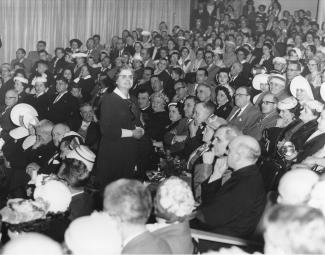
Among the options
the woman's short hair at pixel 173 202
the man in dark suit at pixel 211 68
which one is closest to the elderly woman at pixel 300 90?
the man in dark suit at pixel 211 68

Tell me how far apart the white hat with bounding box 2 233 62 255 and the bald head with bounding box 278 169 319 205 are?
47.4 inches

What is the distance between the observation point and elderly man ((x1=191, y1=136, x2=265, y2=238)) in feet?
10.3

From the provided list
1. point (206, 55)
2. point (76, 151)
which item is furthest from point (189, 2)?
point (76, 151)

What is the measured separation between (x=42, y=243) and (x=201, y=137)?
3.58 metres

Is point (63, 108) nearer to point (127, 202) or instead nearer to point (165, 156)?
point (165, 156)

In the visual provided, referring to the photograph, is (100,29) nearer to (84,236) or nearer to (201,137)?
(201,137)

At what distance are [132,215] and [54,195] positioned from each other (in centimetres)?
83

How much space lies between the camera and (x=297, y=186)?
8.41 ft

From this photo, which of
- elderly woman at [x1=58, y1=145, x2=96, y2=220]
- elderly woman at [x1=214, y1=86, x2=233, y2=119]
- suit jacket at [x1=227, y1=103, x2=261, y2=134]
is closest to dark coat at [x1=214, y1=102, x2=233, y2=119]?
elderly woman at [x1=214, y1=86, x2=233, y2=119]

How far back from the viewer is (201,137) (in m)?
5.34

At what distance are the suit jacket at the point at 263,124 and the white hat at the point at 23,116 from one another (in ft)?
7.81

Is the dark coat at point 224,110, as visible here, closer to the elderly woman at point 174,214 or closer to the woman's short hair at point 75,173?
the woman's short hair at point 75,173

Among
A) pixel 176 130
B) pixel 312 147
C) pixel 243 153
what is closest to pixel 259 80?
pixel 176 130

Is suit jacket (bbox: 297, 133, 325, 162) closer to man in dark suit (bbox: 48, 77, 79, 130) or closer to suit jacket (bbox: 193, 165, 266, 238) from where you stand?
suit jacket (bbox: 193, 165, 266, 238)
